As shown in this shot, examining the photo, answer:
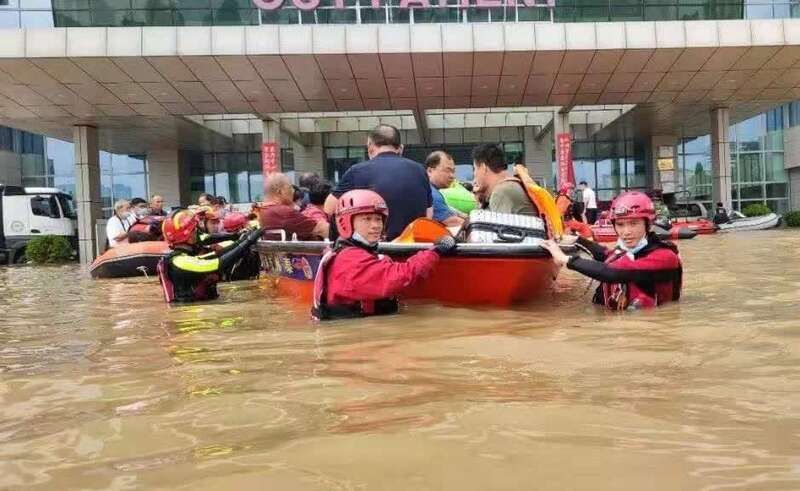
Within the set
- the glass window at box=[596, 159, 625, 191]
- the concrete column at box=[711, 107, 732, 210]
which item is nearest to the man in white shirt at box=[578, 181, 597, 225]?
the concrete column at box=[711, 107, 732, 210]

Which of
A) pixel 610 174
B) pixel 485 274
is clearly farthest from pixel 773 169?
pixel 485 274

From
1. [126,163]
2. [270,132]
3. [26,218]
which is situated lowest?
[26,218]

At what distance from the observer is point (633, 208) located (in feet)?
17.0

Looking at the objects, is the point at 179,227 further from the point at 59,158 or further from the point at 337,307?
the point at 59,158

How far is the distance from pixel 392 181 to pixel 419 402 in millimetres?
3079

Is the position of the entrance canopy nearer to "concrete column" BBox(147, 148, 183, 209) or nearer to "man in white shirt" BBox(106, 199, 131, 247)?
"man in white shirt" BBox(106, 199, 131, 247)

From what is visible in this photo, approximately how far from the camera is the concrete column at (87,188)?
22.6 metres

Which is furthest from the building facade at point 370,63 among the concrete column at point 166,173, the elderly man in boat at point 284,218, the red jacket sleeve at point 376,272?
the red jacket sleeve at point 376,272

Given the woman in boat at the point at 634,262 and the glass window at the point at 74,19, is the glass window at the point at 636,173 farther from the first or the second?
the woman in boat at the point at 634,262

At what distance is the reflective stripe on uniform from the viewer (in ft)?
22.0

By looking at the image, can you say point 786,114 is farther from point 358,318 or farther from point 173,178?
point 358,318

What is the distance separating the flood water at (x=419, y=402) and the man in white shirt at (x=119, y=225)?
7992 mm

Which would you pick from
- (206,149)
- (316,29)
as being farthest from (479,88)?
(206,149)

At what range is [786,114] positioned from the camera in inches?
1352
